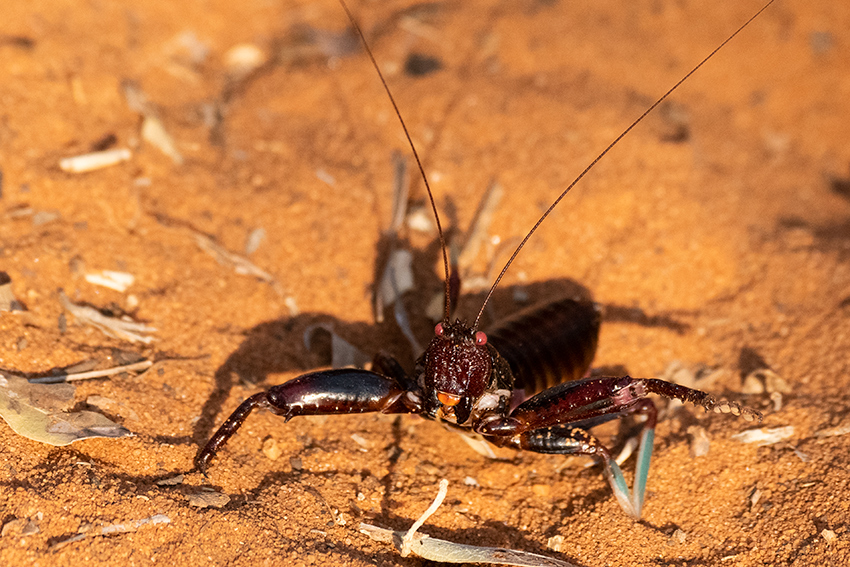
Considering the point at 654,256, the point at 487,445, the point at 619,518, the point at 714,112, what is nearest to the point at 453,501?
the point at 487,445

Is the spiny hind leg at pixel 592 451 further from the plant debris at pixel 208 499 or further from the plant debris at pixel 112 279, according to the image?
the plant debris at pixel 112 279

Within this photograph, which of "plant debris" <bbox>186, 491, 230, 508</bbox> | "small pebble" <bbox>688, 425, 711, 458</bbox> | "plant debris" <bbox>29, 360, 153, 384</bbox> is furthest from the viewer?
"small pebble" <bbox>688, 425, 711, 458</bbox>

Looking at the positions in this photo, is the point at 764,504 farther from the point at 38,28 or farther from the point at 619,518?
the point at 38,28

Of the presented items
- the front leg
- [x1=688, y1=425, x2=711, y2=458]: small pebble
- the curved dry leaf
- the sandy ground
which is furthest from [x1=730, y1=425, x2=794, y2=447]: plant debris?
the curved dry leaf

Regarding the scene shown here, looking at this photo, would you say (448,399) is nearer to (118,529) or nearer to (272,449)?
(272,449)

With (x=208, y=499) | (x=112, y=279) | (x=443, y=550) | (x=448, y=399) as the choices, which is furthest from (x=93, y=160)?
(x=443, y=550)

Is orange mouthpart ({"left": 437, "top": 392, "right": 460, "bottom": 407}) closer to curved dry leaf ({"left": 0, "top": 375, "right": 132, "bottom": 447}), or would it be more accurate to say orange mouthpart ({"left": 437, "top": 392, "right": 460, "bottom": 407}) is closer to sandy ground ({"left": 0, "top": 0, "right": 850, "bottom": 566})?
sandy ground ({"left": 0, "top": 0, "right": 850, "bottom": 566})
